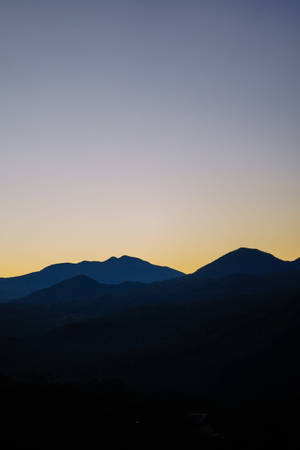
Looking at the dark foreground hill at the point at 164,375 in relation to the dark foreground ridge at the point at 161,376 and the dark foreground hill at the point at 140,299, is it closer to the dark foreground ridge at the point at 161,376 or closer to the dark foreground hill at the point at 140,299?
the dark foreground ridge at the point at 161,376

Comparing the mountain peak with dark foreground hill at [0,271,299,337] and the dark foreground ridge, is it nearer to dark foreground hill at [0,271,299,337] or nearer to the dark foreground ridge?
dark foreground hill at [0,271,299,337]

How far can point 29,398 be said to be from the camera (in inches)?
1266

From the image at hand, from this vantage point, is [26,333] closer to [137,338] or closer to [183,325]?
[137,338]

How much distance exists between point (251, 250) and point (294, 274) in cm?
7469

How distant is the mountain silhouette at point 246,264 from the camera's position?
555ft

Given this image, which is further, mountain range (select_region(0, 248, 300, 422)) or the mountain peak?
the mountain peak

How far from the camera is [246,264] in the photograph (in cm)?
17650

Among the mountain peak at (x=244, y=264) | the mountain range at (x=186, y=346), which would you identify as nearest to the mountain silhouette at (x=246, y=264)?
the mountain peak at (x=244, y=264)

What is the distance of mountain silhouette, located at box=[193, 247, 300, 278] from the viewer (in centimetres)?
16925

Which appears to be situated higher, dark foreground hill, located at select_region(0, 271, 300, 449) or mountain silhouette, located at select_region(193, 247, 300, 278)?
mountain silhouette, located at select_region(193, 247, 300, 278)

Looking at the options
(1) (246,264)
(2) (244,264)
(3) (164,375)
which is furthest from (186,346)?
(2) (244,264)

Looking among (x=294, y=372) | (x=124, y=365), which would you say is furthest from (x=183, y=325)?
(x=294, y=372)

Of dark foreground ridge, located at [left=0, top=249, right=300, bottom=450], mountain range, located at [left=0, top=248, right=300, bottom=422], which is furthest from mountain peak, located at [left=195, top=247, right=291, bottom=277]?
dark foreground ridge, located at [left=0, top=249, right=300, bottom=450]

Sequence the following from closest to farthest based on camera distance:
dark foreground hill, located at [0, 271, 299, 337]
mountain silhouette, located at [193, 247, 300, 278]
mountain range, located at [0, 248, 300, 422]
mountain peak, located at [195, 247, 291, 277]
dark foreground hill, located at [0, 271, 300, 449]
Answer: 1. dark foreground hill, located at [0, 271, 300, 449]
2. mountain range, located at [0, 248, 300, 422]
3. dark foreground hill, located at [0, 271, 299, 337]
4. mountain silhouette, located at [193, 247, 300, 278]
5. mountain peak, located at [195, 247, 291, 277]
